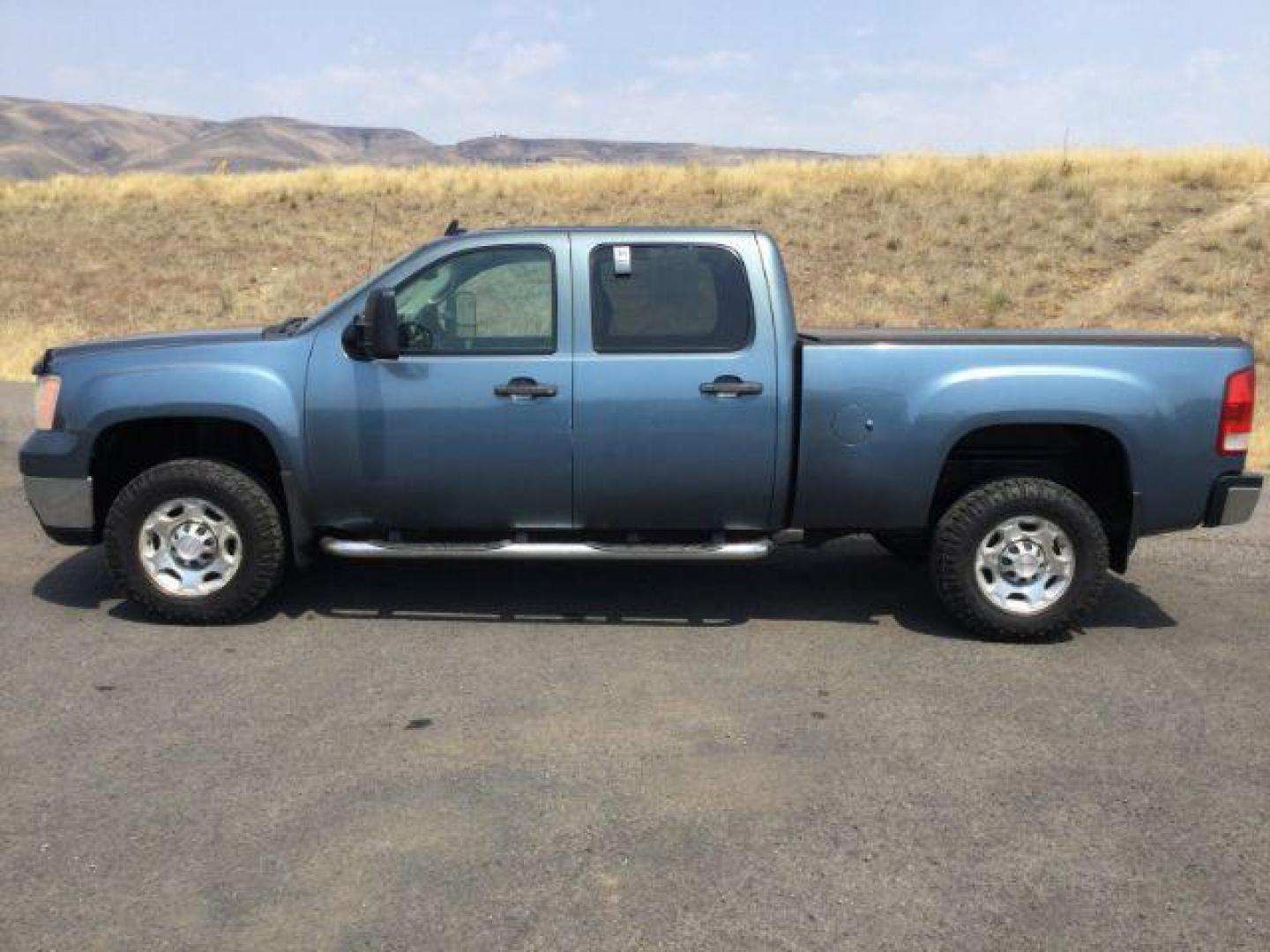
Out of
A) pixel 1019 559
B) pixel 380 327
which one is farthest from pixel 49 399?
pixel 1019 559

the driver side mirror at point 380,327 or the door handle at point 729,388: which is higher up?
the driver side mirror at point 380,327

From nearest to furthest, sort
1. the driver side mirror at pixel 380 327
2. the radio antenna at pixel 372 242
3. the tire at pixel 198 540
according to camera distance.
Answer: the driver side mirror at pixel 380 327, the tire at pixel 198 540, the radio antenna at pixel 372 242

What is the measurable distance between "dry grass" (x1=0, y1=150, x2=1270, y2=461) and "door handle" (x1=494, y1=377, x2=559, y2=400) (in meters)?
15.1

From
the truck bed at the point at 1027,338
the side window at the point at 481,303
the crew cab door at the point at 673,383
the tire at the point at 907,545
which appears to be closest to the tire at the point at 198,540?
the side window at the point at 481,303

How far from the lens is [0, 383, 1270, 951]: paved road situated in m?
3.15

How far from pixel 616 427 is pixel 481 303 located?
37.4 inches

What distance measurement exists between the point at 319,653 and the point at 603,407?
5.70 ft

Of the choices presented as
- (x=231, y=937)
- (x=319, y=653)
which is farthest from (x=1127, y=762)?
(x=319, y=653)

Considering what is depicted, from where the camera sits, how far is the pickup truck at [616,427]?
536 centimetres

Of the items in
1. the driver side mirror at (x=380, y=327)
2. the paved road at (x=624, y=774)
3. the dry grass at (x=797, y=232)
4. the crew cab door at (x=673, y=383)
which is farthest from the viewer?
the dry grass at (x=797, y=232)

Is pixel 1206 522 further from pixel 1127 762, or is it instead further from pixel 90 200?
pixel 90 200

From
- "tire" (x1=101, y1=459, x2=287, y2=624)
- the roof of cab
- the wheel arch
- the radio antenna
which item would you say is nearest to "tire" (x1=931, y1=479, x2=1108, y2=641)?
the roof of cab

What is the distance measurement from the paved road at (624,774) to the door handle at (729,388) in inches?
47.1

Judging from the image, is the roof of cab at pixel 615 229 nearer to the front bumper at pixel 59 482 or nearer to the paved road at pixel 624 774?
the paved road at pixel 624 774
